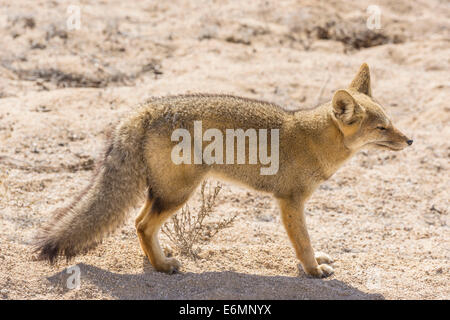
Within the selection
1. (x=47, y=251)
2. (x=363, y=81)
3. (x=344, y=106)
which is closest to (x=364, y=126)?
(x=344, y=106)

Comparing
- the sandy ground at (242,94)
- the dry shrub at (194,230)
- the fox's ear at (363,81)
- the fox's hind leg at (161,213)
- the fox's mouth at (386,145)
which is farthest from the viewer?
the fox's ear at (363,81)

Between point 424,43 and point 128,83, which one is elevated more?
point 424,43

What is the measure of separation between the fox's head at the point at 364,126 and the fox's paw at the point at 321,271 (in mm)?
1176

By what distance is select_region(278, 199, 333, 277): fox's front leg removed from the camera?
512cm

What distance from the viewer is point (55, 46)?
34.4 feet

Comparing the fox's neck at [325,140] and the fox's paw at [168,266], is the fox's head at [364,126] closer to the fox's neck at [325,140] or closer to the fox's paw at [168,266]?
the fox's neck at [325,140]

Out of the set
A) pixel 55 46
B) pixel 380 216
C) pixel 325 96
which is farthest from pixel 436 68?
pixel 55 46

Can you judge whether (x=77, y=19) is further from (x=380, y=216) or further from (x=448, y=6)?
(x=448, y=6)

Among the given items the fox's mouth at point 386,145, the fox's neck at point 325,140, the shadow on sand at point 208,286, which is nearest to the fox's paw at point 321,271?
the shadow on sand at point 208,286

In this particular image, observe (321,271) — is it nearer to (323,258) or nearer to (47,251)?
(323,258)

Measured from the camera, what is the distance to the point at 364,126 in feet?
17.1

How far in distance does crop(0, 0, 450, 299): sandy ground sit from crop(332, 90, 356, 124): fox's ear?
4.95 feet

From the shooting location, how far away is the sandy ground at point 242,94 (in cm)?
491

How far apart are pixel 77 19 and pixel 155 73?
8.71ft
